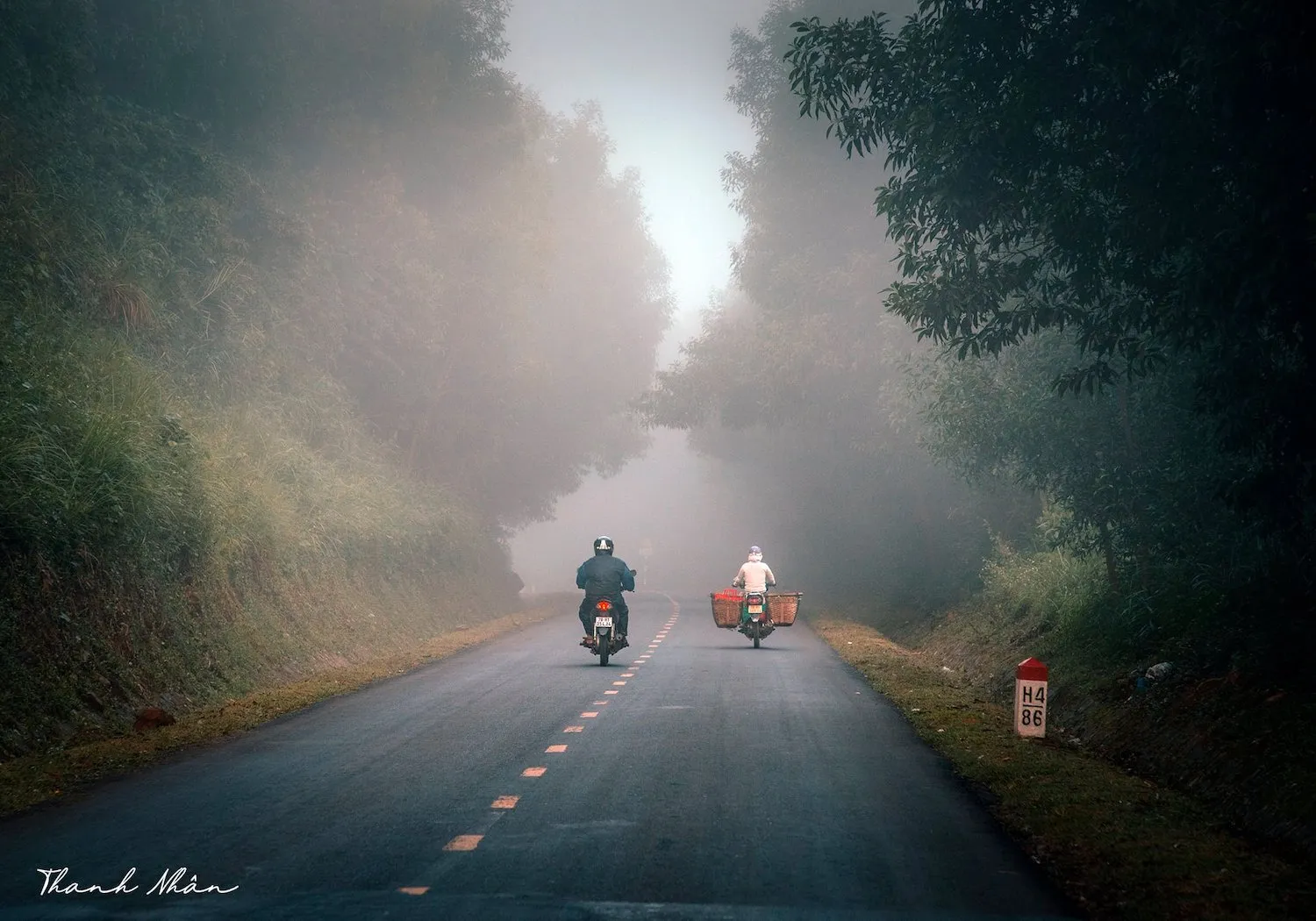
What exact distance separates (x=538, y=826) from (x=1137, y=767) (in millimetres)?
6465

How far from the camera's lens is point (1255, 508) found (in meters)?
12.4

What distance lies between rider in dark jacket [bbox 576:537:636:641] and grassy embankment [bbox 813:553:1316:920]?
452 centimetres

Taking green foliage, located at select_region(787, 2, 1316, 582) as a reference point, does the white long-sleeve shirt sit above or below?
below

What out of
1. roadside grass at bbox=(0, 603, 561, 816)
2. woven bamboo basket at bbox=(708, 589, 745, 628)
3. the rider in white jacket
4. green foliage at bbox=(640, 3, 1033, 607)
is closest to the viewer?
roadside grass at bbox=(0, 603, 561, 816)

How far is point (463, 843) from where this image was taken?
812cm

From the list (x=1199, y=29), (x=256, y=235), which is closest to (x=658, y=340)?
(x=256, y=235)

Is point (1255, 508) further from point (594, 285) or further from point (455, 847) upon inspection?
point (594, 285)

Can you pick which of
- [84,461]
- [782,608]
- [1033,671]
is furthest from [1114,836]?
[782,608]

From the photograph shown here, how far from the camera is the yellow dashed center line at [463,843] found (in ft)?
26.1

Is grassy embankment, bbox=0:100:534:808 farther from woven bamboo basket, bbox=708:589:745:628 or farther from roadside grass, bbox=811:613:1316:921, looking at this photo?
roadside grass, bbox=811:613:1316:921

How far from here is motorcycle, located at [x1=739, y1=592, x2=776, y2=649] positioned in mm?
27250

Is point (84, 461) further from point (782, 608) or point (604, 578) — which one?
point (782, 608)

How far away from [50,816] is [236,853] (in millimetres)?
1904

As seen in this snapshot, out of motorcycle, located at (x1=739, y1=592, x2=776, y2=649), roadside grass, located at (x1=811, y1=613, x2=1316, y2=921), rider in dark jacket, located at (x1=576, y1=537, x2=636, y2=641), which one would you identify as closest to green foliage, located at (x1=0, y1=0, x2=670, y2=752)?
rider in dark jacket, located at (x1=576, y1=537, x2=636, y2=641)
